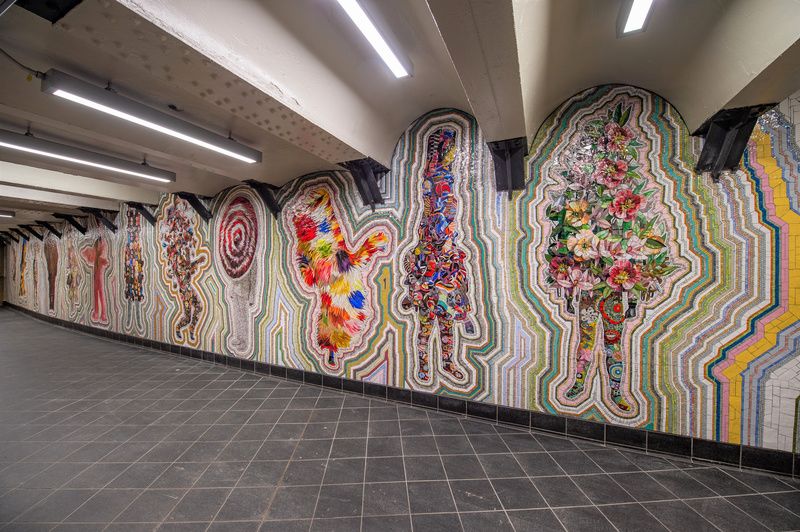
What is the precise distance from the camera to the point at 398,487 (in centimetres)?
207

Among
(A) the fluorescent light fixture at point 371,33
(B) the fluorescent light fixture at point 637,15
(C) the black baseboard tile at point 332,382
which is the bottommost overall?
(C) the black baseboard tile at point 332,382

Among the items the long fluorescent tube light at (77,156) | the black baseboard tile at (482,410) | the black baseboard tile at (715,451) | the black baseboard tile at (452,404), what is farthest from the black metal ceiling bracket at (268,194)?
the black baseboard tile at (715,451)

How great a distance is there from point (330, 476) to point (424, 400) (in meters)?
1.37

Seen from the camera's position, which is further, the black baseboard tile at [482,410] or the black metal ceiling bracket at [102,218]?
the black metal ceiling bracket at [102,218]

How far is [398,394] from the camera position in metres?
3.44

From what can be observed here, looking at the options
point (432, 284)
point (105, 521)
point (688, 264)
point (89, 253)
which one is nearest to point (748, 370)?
point (688, 264)

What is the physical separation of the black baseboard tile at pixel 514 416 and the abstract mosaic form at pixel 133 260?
7221 millimetres

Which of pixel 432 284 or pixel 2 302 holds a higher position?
pixel 432 284

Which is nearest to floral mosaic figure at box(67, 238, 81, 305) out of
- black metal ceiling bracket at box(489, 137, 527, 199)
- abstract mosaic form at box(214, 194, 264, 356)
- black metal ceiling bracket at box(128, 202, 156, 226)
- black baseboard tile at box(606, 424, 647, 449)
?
black metal ceiling bracket at box(128, 202, 156, 226)

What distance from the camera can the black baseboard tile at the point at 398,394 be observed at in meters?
3.38

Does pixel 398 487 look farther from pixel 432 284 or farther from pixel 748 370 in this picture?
pixel 748 370

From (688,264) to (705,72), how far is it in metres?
1.39

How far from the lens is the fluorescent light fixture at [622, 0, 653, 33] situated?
5.49 feet

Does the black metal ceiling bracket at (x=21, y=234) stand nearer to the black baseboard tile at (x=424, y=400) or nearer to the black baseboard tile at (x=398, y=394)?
the black baseboard tile at (x=398, y=394)
